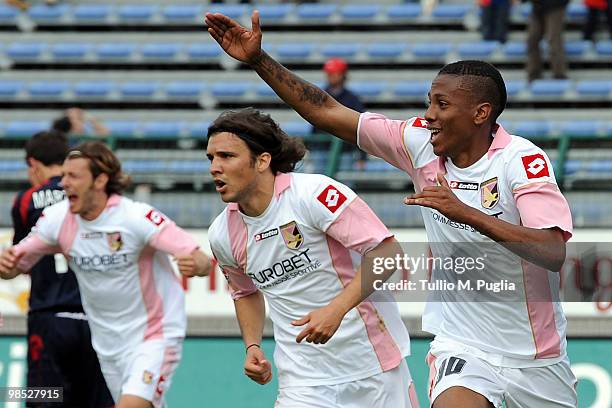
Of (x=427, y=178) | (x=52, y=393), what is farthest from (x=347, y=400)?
(x=52, y=393)

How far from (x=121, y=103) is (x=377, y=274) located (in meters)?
10.7

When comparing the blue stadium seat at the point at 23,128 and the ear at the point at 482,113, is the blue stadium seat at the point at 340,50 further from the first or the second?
the ear at the point at 482,113

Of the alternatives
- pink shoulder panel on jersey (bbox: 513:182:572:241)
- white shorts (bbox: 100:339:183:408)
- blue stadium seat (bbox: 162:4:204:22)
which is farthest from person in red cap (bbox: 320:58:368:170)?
pink shoulder panel on jersey (bbox: 513:182:572:241)

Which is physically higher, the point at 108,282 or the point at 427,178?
the point at 427,178

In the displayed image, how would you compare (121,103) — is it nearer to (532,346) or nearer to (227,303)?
(227,303)

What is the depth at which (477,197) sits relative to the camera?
5316mm

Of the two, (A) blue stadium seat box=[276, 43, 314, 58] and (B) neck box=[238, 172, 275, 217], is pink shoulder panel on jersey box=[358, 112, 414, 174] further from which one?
(A) blue stadium seat box=[276, 43, 314, 58]

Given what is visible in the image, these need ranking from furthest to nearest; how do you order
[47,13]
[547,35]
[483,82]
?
[47,13], [547,35], [483,82]

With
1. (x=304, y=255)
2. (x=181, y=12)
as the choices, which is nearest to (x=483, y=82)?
(x=304, y=255)

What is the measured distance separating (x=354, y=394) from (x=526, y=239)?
1.43 metres

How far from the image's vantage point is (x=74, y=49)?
54.4ft

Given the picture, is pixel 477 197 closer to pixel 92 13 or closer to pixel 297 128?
pixel 297 128

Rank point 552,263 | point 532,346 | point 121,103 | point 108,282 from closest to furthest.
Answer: point 552,263 < point 532,346 < point 108,282 < point 121,103

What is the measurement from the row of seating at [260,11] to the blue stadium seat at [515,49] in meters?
0.64
